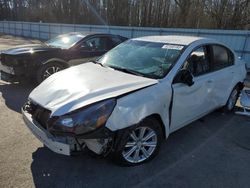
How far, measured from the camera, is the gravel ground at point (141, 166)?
9.20ft

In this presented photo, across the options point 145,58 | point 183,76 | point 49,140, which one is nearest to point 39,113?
point 49,140

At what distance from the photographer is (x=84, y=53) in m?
6.74

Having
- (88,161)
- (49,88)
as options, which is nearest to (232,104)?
(88,161)

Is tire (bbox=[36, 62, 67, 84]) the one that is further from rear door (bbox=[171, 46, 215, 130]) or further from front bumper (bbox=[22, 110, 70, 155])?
rear door (bbox=[171, 46, 215, 130])

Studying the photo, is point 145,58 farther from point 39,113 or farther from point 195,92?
point 39,113

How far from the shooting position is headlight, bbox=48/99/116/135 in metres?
2.54

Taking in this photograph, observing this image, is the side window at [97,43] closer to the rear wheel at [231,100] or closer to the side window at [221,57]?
the side window at [221,57]

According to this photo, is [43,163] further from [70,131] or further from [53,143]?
[70,131]

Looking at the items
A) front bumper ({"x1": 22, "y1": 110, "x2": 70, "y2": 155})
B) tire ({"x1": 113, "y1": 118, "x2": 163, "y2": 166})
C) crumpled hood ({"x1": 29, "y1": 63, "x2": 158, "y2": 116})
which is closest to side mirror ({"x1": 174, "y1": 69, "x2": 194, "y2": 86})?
crumpled hood ({"x1": 29, "y1": 63, "x2": 158, "y2": 116})

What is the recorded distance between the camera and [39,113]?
2873mm

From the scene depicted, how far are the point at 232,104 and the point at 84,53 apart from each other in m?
4.03

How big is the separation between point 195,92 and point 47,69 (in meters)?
3.88

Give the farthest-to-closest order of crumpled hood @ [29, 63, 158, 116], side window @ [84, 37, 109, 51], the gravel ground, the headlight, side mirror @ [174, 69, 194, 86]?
side window @ [84, 37, 109, 51] → side mirror @ [174, 69, 194, 86] → the gravel ground → crumpled hood @ [29, 63, 158, 116] → the headlight

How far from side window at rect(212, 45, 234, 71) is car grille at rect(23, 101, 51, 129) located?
292 centimetres
